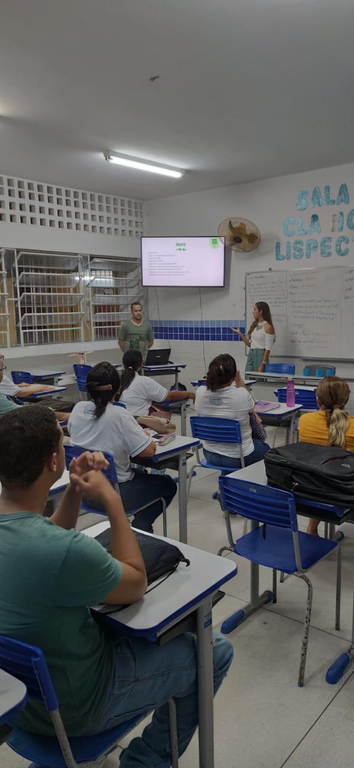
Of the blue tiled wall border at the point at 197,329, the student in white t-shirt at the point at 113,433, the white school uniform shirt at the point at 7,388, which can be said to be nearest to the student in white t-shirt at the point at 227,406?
the student in white t-shirt at the point at 113,433

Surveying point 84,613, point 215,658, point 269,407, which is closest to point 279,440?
point 269,407

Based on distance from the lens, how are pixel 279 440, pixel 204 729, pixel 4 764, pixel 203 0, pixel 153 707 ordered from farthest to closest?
pixel 279 440 → pixel 203 0 → pixel 4 764 → pixel 204 729 → pixel 153 707

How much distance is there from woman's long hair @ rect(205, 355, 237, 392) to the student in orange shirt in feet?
2.59

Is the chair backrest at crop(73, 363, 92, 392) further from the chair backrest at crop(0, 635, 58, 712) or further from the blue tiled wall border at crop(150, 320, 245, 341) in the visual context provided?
the chair backrest at crop(0, 635, 58, 712)

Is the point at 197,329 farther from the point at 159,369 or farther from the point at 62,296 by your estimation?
the point at 62,296

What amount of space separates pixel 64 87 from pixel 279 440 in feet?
12.9

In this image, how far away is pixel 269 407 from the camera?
415 cm

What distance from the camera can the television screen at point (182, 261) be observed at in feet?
25.1

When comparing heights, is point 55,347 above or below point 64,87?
below

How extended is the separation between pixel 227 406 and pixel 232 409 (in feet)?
0.14

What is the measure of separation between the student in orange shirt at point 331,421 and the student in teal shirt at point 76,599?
1.51 metres

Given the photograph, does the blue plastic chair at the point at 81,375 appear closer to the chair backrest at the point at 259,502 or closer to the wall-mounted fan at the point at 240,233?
the wall-mounted fan at the point at 240,233

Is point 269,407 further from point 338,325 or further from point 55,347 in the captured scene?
point 55,347

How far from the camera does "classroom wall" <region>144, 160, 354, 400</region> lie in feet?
21.4
